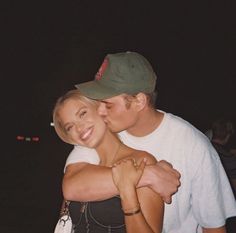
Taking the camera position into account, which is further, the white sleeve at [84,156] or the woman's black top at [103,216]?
the white sleeve at [84,156]

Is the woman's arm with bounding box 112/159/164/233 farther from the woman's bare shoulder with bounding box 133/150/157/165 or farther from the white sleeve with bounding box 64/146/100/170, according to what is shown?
the white sleeve with bounding box 64/146/100/170

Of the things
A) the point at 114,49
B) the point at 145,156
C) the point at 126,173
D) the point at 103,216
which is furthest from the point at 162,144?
the point at 114,49

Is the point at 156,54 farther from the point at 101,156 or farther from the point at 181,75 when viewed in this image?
the point at 101,156

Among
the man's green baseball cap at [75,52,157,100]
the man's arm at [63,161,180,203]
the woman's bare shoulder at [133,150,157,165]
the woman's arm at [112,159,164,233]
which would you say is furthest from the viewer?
the man's green baseball cap at [75,52,157,100]

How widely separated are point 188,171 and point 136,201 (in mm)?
516

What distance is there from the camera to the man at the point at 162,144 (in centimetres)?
245

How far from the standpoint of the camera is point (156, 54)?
26812mm

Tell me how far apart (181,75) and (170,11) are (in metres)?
4.46

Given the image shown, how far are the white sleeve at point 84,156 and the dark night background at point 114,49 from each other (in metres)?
16.4

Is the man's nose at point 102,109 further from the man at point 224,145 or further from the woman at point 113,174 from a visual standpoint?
the man at point 224,145

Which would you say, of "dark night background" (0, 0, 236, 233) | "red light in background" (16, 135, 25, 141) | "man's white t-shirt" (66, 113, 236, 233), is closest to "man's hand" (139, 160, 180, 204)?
"man's white t-shirt" (66, 113, 236, 233)

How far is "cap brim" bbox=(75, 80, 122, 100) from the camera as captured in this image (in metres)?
2.40

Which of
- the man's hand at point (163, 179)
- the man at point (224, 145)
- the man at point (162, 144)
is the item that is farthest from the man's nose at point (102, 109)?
the man at point (224, 145)

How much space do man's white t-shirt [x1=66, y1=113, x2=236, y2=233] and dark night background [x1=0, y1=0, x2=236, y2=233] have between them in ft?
53.7
